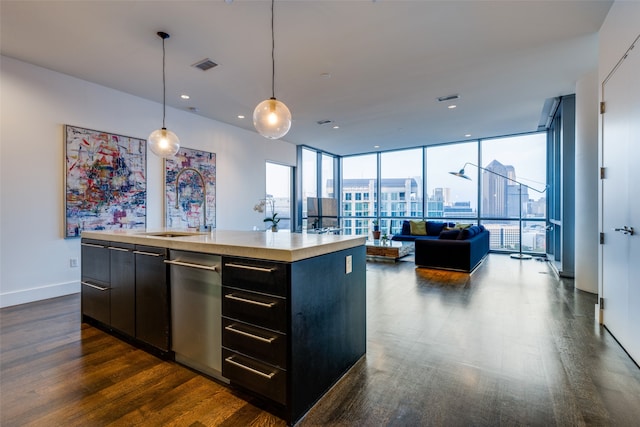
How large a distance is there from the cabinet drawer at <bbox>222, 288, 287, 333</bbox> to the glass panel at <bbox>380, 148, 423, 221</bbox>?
7.88 meters

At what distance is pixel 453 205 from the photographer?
8.42 metres

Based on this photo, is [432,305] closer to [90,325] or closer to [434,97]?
[434,97]

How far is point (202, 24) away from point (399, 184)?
24.0 ft

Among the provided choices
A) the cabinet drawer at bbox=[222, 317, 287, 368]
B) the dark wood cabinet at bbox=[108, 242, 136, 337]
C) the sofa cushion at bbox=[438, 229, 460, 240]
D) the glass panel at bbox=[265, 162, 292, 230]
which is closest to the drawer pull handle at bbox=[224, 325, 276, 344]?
the cabinet drawer at bbox=[222, 317, 287, 368]

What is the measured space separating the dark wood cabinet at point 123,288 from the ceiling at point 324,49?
2155 mm

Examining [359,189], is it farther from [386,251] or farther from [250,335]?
[250,335]

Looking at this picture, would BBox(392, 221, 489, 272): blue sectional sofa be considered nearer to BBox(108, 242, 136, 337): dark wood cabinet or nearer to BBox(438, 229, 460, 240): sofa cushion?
BBox(438, 229, 460, 240): sofa cushion

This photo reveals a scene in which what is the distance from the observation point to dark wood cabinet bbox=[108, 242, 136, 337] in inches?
97.5

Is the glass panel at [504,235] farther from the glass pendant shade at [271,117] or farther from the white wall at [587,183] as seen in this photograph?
the glass pendant shade at [271,117]

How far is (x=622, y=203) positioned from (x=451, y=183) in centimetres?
615

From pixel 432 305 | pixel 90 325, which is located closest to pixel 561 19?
pixel 432 305

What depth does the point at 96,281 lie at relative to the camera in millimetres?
2840

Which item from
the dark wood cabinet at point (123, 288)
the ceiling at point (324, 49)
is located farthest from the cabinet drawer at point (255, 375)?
the ceiling at point (324, 49)

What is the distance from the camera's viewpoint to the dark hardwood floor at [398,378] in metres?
1.65
